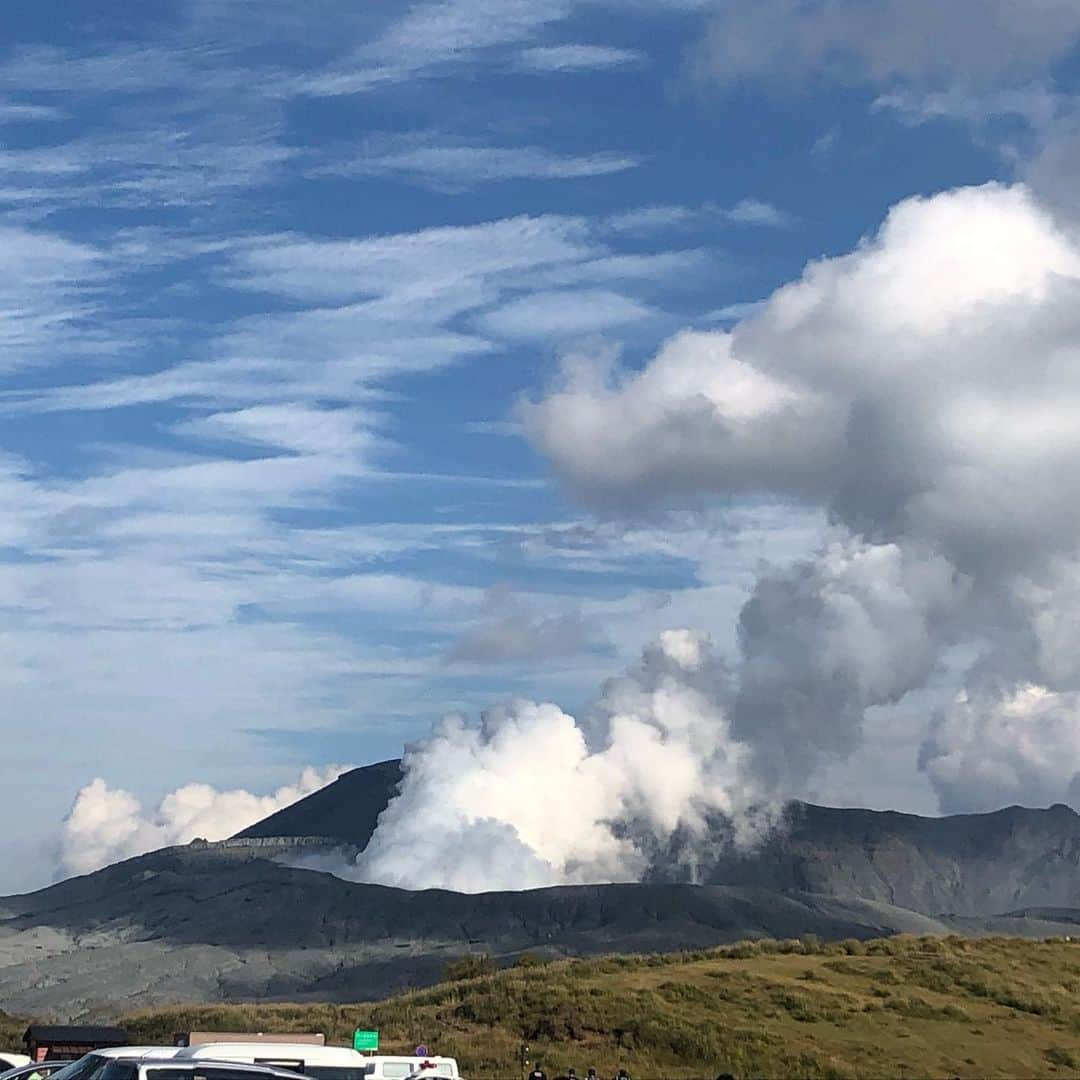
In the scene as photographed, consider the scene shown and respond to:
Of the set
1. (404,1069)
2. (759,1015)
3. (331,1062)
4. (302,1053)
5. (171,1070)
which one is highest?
(171,1070)

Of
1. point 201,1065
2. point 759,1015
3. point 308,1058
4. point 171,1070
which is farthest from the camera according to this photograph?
point 759,1015

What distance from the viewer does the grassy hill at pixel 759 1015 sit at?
2114 inches

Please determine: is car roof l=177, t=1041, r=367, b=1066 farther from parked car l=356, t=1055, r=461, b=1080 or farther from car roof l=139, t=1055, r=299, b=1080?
car roof l=139, t=1055, r=299, b=1080

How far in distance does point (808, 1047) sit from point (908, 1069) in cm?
344

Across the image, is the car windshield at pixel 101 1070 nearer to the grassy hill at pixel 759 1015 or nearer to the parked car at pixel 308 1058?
the parked car at pixel 308 1058

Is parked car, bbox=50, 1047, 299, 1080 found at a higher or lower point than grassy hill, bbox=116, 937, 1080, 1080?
higher

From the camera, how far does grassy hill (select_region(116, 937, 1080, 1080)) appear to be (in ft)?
176

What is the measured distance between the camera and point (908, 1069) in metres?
52.4

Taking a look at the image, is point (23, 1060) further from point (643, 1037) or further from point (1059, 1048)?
point (1059, 1048)

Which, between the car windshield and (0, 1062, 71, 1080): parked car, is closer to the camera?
the car windshield

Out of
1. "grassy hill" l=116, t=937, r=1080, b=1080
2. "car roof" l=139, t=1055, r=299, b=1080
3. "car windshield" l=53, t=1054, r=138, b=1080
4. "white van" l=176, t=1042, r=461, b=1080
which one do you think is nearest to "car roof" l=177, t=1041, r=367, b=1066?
"white van" l=176, t=1042, r=461, b=1080

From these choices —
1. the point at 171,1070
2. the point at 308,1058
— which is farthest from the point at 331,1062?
the point at 171,1070

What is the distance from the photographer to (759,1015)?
59531mm

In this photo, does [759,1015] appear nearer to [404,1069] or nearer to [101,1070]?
[404,1069]
